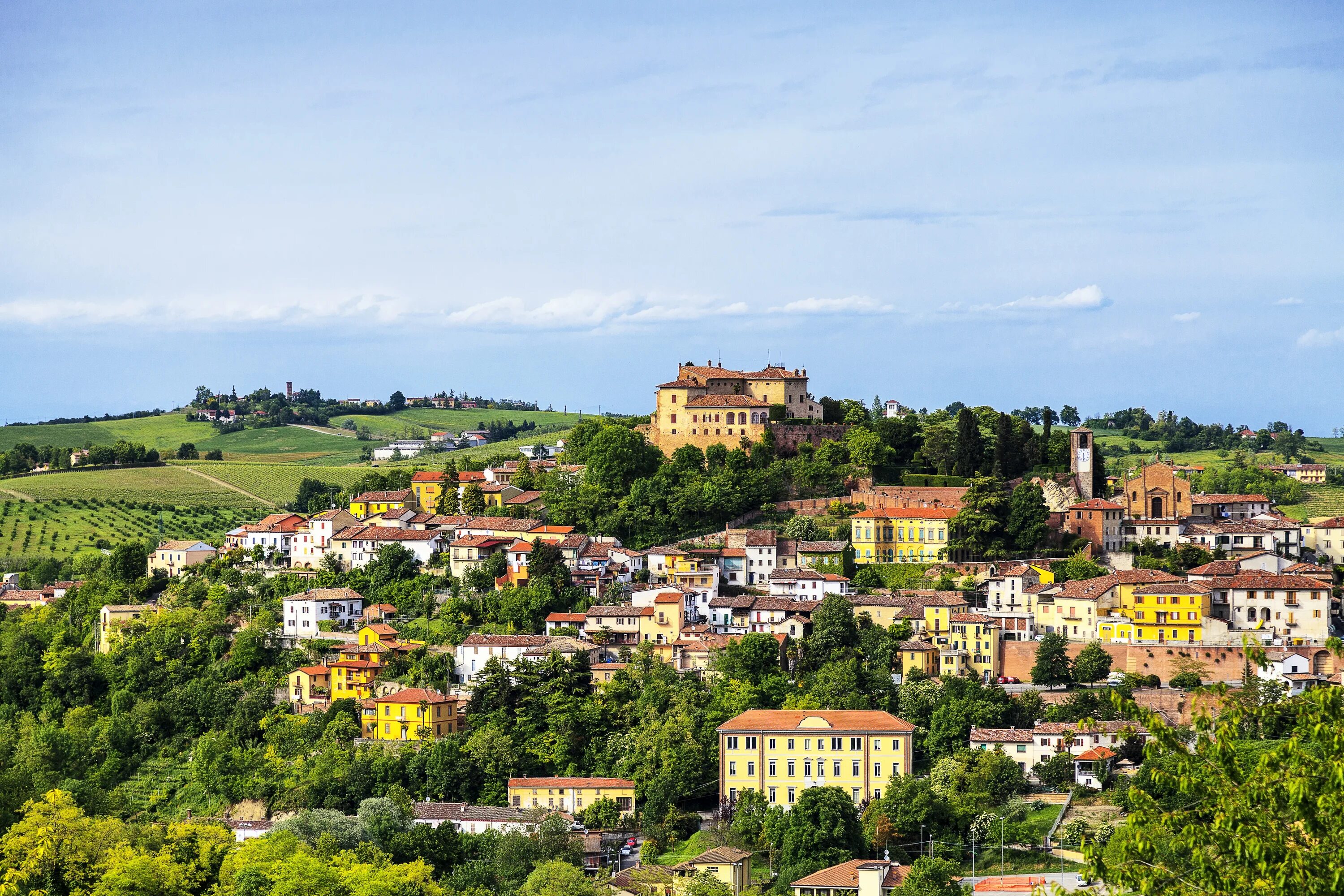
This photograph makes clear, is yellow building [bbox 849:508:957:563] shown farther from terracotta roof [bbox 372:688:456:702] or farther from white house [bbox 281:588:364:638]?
white house [bbox 281:588:364:638]

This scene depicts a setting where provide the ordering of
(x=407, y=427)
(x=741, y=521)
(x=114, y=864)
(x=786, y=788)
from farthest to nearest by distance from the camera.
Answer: (x=407, y=427), (x=741, y=521), (x=786, y=788), (x=114, y=864)

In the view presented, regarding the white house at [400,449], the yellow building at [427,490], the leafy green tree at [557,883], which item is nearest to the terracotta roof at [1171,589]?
the leafy green tree at [557,883]

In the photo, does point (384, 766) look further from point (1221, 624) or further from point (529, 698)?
point (1221, 624)

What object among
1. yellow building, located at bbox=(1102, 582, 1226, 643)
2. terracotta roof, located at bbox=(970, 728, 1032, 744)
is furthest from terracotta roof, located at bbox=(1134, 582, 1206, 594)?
terracotta roof, located at bbox=(970, 728, 1032, 744)

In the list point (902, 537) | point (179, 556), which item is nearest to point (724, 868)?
point (902, 537)

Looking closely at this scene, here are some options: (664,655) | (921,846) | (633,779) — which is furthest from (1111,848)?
(664,655)

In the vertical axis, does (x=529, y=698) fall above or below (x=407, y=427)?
below

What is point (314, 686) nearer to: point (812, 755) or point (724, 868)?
point (812, 755)
